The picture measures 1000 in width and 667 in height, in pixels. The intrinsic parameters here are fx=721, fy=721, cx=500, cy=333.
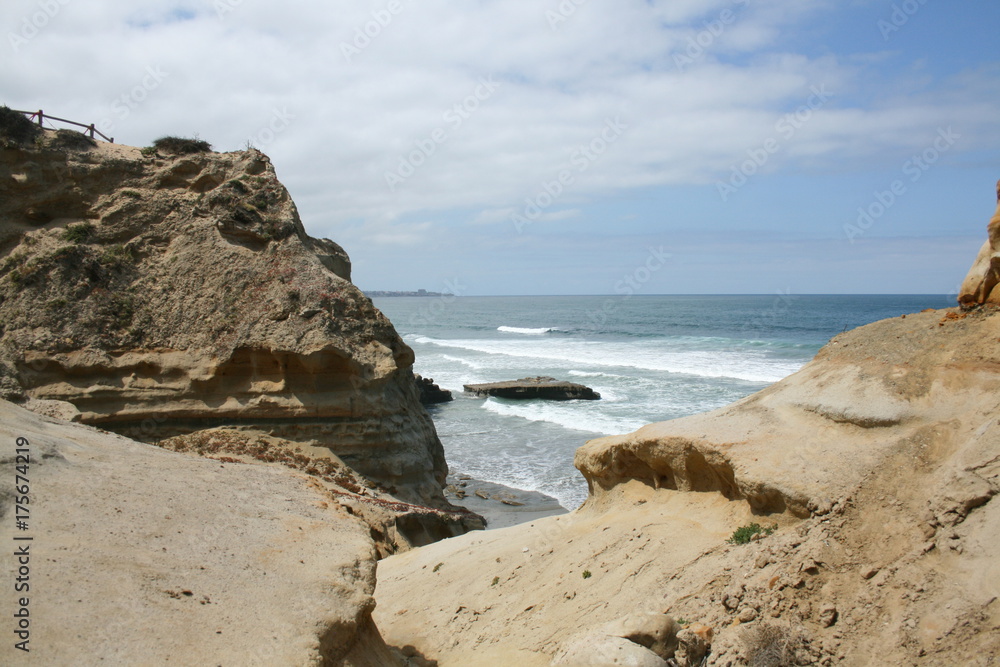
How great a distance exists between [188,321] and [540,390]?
78.1ft

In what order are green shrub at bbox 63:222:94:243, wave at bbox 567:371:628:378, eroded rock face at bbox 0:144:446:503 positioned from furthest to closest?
1. wave at bbox 567:371:628:378
2. green shrub at bbox 63:222:94:243
3. eroded rock face at bbox 0:144:446:503

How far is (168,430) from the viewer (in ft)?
44.5

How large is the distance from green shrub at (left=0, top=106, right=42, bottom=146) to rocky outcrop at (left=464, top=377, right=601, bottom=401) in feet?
81.7

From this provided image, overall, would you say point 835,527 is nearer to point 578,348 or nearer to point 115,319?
point 115,319

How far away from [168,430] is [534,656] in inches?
370

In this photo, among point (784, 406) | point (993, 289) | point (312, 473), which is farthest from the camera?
point (312, 473)

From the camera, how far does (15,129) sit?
15.4 meters

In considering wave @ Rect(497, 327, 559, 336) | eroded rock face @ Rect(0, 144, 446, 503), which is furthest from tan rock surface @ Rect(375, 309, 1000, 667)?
wave @ Rect(497, 327, 559, 336)

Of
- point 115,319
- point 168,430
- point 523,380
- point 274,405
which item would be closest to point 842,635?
point 274,405

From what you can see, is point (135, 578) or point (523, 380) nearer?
point (135, 578)

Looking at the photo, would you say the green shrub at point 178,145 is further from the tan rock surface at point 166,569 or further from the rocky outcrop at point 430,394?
the rocky outcrop at point 430,394

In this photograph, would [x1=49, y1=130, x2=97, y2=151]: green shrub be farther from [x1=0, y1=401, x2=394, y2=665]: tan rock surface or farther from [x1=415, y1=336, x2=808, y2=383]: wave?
[x1=415, y1=336, x2=808, y2=383]: wave

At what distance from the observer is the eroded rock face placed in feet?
44.5

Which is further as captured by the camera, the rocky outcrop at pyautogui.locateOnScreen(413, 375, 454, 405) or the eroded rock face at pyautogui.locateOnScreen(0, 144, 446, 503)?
the rocky outcrop at pyautogui.locateOnScreen(413, 375, 454, 405)
